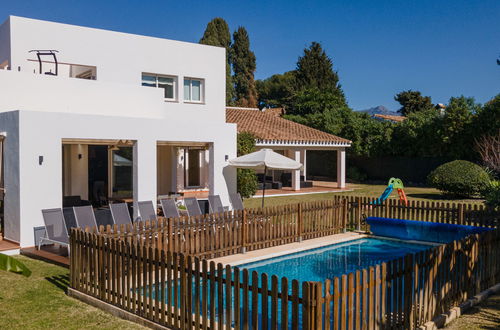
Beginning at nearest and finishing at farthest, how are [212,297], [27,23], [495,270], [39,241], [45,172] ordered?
[212,297], [495,270], [39,241], [45,172], [27,23]

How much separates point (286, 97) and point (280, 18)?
30.5 m

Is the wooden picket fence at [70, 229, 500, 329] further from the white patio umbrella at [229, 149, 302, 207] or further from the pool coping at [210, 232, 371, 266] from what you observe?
the white patio umbrella at [229, 149, 302, 207]

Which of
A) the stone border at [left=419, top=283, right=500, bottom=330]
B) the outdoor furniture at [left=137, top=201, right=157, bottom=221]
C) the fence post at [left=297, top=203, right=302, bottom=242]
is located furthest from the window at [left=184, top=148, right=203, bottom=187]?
the stone border at [left=419, top=283, right=500, bottom=330]

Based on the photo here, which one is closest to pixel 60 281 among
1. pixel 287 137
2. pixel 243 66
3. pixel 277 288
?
pixel 277 288

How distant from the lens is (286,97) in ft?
235

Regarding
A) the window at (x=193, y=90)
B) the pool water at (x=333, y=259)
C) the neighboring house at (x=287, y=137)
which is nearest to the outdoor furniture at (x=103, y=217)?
the pool water at (x=333, y=259)

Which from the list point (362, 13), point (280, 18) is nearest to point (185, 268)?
point (362, 13)

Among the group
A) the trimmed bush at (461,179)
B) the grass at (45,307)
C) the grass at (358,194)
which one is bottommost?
the grass at (45,307)

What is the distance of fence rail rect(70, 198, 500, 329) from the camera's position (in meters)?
5.86

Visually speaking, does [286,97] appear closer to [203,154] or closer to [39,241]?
[203,154]

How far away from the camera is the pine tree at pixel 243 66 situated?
71812 millimetres

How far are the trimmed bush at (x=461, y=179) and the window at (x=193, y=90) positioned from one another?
13.8 m

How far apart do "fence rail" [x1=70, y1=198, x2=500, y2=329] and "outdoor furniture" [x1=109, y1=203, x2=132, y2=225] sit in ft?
7.97

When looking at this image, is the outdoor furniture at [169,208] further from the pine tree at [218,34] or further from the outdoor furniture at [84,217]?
the pine tree at [218,34]
